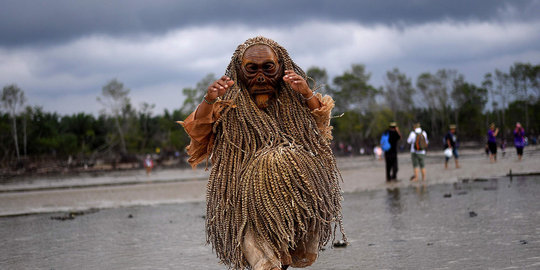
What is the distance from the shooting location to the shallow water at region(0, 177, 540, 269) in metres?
6.43

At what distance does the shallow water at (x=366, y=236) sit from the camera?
643cm

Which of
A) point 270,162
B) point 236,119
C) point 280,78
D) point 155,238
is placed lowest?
point 155,238

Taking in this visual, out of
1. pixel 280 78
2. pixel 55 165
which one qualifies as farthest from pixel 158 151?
pixel 280 78

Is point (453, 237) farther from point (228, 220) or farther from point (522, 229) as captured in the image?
point (228, 220)

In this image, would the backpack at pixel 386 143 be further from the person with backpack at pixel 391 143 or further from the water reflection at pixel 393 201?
the water reflection at pixel 393 201

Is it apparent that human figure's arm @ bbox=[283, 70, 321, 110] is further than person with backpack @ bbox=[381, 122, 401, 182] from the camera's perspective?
No

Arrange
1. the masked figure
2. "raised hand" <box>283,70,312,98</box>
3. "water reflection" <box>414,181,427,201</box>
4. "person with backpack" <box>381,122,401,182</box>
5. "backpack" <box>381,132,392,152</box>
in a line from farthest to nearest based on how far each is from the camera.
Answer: "backpack" <box>381,132,392,152</box> < "person with backpack" <box>381,122,401,182</box> < "water reflection" <box>414,181,427,201</box> < "raised hand" <box>283,70,312,98</box> < the masked figure

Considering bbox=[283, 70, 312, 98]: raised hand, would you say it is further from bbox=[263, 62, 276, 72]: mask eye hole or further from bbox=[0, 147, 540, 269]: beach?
bbox=[0, 147, 540, 269]: beach

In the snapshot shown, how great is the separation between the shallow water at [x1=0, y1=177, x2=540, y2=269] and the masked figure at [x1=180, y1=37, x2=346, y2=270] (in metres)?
2.16

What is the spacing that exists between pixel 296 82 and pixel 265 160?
2.30 feet

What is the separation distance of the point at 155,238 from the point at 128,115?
2793 inches

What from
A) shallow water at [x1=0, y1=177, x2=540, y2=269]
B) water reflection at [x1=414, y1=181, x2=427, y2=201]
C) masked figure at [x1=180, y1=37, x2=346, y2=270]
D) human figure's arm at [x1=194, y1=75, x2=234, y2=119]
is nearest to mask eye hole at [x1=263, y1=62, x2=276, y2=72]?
masked figure at [x1=180, y1=37, x2=346, y2=270]

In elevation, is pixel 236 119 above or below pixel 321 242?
above

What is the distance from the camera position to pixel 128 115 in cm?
7762
